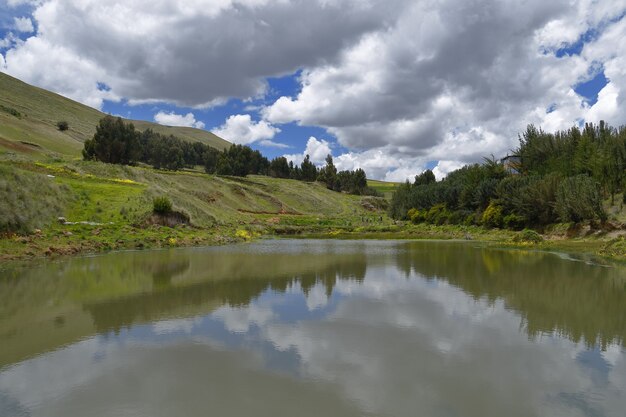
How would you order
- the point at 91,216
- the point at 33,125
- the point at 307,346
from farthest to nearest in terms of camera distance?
the point at 33,125, the point at 91,216, the point at 307,346

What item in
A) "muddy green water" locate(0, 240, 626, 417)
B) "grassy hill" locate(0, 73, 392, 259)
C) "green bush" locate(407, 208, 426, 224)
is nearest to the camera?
"muddy green water" locate(0, 240, 626, 417)

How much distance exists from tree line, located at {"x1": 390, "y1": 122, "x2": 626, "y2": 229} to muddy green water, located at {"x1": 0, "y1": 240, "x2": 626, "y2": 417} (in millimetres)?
33468

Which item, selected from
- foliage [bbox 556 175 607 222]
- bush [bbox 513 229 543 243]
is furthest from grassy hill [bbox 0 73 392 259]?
foliage [bbox 556 175 607 222]

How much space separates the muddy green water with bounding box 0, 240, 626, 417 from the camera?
26.7 feet

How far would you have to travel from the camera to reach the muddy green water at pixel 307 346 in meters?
8.15

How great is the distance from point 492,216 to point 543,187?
10.7 metres

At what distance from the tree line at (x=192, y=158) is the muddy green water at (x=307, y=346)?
7373 centimetres

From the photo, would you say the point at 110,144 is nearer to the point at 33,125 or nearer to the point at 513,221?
the point at 33,125

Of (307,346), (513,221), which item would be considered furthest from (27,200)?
(513,221)

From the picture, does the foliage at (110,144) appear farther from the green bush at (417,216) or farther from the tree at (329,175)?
the tree at (329,175)

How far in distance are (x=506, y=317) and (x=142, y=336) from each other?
468 inches

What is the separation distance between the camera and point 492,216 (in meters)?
68.2

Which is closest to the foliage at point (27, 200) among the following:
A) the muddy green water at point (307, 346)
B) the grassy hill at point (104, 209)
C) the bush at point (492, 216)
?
the grassy hill at point (104, 209)

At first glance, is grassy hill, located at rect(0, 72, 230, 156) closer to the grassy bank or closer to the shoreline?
the grassy bank
